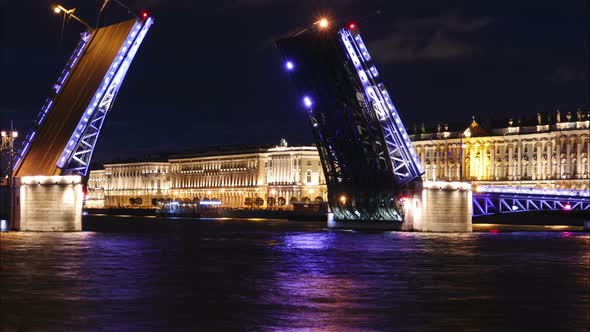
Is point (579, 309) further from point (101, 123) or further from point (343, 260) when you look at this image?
point (101, 123)

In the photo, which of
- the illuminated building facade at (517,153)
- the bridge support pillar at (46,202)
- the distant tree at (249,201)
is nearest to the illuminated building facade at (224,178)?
the distant tree at (249,201)

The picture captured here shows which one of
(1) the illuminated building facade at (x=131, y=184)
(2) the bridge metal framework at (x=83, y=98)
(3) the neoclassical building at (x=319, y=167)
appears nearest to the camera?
(2) the bridge metal framework at (x=83, y=98)

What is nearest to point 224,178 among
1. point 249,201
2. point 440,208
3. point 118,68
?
point 249,201

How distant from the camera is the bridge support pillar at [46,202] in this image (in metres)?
48.5

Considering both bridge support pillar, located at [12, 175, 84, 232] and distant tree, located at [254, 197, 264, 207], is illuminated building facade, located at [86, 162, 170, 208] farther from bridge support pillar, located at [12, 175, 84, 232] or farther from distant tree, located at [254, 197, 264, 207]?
bridge support pillar, located at [12, 175, 84, 232]

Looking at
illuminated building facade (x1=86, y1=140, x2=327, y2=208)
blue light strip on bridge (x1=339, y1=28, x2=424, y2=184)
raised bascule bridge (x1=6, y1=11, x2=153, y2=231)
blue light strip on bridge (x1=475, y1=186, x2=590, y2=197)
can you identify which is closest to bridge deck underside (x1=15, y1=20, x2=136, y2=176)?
raised bascule bridge (x1=6, y1=11, x2=153, y2=231)

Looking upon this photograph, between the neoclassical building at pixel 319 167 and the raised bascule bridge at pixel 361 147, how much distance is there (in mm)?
27401

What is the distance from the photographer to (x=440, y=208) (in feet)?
184

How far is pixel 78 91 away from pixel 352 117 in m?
11.7

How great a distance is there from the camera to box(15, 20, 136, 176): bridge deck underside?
44.4 meters

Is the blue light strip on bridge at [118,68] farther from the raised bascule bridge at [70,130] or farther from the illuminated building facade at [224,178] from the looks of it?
the illuminated building facade at [224,178]

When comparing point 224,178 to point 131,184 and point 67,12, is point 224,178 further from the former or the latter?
point 67,12

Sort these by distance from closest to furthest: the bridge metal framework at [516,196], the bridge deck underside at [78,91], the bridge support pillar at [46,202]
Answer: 1. the bridge deck underside at [78,91]
2. the bridge support pillar at [46,202]
3. the bridge metal framework at [516,196]

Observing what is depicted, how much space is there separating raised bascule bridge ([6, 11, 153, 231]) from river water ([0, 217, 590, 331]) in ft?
41.7
